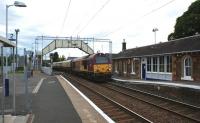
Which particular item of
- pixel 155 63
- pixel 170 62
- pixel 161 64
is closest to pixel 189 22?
pixel 155 63

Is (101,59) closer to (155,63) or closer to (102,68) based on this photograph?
(102,68)

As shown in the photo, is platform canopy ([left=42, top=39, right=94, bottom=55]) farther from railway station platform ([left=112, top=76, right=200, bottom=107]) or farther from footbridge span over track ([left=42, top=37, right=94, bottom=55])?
railway station platform ([left=112, top=76, right=200, bottom=107])

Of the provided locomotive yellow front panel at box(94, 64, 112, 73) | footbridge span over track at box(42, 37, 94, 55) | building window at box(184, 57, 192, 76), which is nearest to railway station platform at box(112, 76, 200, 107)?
building window at box(184, 57, 192, 76)

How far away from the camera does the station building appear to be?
30922 mm

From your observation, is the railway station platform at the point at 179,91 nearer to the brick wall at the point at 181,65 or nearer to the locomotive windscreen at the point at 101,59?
the brick wall at the point at 181,65

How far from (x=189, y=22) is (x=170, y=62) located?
17494 millimetres

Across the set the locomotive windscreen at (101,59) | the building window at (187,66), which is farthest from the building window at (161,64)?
the locomotive windscreen at (101,59)

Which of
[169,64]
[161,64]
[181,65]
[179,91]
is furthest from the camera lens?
[161,64]

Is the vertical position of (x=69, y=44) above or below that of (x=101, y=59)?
above

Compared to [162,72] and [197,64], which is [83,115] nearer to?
[197,64]

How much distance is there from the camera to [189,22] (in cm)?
5125

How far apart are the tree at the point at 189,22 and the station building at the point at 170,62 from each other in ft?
28.6

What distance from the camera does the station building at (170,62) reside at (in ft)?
101

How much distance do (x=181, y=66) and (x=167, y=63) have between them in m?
3.61
